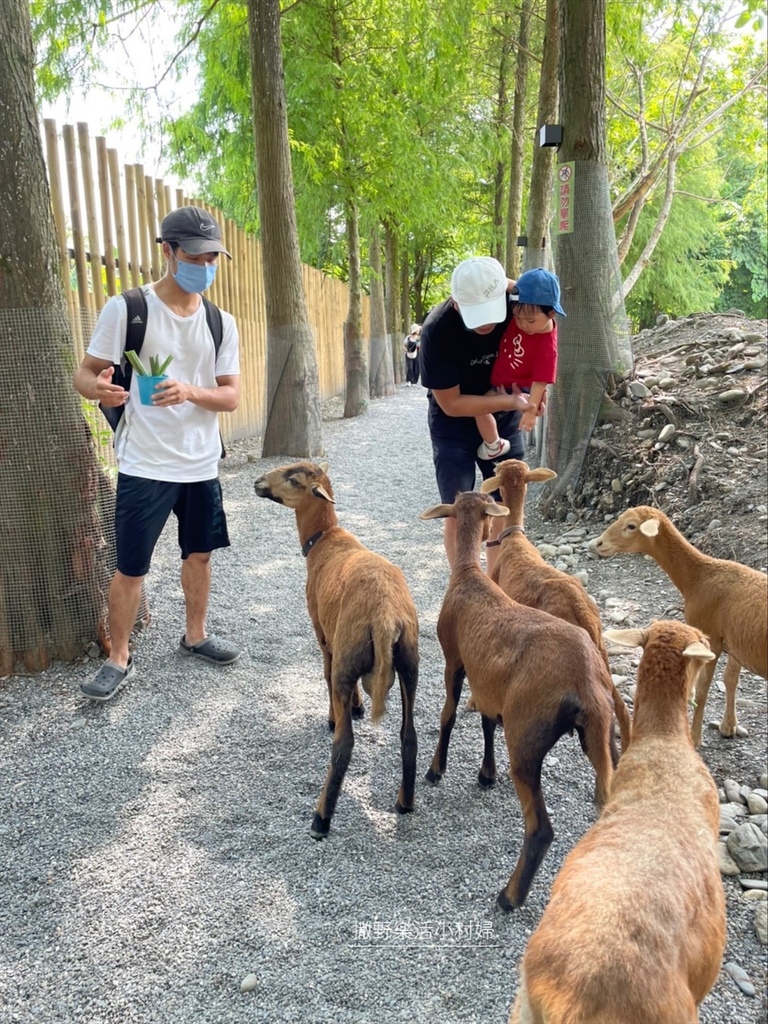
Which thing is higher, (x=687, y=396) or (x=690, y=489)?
(x=687, y=396)

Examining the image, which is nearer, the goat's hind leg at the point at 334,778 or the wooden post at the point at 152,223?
the goat's hind leg at the point at 334,778

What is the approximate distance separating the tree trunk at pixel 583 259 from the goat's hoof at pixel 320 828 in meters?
4.35

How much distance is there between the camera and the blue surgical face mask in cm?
400

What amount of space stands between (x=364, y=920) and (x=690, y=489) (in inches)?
91.0

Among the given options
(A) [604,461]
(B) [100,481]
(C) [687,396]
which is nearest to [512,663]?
(C) [687,396]

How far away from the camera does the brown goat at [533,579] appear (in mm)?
3428

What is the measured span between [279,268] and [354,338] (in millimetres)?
5718

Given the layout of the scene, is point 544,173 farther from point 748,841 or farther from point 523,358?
point 748,841

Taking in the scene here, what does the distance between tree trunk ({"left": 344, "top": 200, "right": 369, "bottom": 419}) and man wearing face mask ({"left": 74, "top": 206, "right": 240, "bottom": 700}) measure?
11699 mm

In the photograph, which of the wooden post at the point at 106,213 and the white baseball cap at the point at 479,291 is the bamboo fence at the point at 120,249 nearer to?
the wooden post at the point at 106,213

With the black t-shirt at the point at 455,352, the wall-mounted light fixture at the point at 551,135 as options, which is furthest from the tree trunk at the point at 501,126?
the black t-shirt at the point at 455,352

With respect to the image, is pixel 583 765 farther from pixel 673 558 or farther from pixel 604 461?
pixel 604 461

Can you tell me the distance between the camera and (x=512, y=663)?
2.86m

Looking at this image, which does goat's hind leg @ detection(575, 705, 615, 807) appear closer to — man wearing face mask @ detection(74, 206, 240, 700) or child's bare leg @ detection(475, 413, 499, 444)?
child's bare leg @ detection(475, 413, 499, 444)
